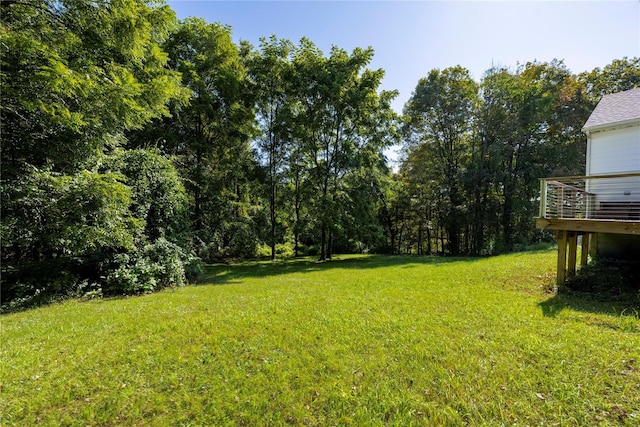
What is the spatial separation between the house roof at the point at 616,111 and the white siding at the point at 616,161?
36 centimetres

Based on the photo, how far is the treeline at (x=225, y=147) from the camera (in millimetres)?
6473

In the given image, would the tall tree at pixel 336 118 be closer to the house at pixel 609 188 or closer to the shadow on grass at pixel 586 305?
the house at pixel 609 188

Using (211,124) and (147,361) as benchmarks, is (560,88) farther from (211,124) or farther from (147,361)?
(147,361)

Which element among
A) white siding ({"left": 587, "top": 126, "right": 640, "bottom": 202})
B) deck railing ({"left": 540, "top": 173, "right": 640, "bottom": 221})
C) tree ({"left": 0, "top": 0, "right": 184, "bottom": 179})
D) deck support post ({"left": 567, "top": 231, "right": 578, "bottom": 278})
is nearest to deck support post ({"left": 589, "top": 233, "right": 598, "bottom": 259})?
deck railing ({"left": 540, "top": 173, "right": 640, "bottom": 221})

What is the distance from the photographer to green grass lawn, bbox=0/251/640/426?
284 cm

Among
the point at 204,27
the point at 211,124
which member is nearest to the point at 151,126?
the point at 211,124

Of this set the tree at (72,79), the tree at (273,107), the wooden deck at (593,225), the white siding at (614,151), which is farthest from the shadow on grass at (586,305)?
the tree at (273,107)

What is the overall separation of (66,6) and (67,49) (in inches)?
49.2

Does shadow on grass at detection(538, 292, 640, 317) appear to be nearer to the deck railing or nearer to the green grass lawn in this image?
the green grass lawn

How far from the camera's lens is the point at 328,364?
3.70 metres

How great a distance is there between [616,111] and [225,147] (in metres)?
17.8

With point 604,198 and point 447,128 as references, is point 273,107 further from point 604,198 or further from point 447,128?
point 604,198

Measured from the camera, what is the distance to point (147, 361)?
149 inches

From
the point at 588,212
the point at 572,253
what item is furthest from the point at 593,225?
the point at 588,212
